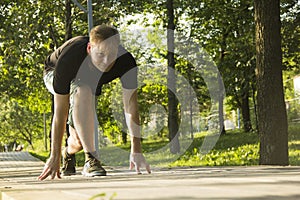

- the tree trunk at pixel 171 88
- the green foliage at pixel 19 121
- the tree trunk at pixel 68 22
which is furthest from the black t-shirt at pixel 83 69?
the green foliage at pixel 19 121

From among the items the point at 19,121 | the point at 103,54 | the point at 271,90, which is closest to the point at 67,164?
the point at 103,54

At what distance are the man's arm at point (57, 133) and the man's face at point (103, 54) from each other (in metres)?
0.42

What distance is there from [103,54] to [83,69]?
0.91 feet

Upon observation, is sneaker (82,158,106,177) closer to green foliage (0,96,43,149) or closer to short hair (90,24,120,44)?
short hair (90,24,120,44)

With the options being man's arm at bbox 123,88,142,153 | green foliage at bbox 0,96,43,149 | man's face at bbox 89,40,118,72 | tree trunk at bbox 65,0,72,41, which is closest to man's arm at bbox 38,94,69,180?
man's face at bbox 89,40,118,72

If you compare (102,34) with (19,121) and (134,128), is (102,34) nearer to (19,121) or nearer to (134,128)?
(134,128)

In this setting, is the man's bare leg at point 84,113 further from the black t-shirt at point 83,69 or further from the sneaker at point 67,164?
the sneaker at point 67,164

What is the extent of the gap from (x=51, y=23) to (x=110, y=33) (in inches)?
487

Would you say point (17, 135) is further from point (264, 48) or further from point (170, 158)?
point (264, 48)

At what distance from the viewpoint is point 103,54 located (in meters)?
5.16

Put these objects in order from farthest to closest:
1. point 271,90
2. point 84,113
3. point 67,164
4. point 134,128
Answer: point 271,90
point 67,164
point 134,128
point 84,113

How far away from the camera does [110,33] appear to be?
5.09 meters

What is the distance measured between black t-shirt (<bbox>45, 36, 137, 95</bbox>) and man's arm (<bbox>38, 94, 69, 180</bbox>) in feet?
0.29

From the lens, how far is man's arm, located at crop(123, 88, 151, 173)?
546cm
